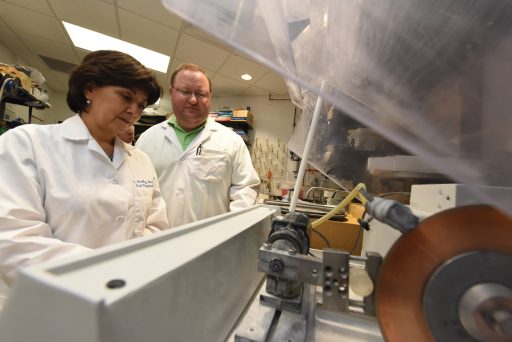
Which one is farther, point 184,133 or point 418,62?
point 184,133

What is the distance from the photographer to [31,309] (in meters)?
0.19

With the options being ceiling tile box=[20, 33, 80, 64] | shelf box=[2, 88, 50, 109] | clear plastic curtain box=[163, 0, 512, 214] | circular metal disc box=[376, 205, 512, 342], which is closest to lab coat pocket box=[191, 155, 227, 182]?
clear plastic curtain box=[163, 0, 512, 214]

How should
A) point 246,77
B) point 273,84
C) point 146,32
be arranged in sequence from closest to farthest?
point 146,32 → point 246,77 → point 273,84

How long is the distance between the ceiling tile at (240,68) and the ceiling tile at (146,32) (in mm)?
634

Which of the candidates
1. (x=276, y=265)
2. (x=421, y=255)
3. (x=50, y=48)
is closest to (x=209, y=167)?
(x=276, y=265)

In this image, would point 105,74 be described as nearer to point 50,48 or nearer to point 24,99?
point 24,99

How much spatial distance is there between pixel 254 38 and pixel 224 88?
3549mm

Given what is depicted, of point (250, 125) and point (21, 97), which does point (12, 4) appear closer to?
point (21, 97)

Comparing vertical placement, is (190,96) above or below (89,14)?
below

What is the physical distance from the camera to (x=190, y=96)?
4.50 feet

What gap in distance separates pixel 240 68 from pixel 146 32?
109cm

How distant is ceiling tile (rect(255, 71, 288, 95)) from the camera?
3.09 metres

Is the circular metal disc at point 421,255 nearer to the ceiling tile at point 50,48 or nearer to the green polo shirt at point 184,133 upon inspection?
the green polo shirt at point 184,133

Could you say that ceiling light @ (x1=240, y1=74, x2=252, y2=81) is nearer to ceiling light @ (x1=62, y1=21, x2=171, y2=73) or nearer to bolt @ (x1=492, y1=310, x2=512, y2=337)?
ceiling light @ (x1=62, y1=21, x2=171, y2=73)
